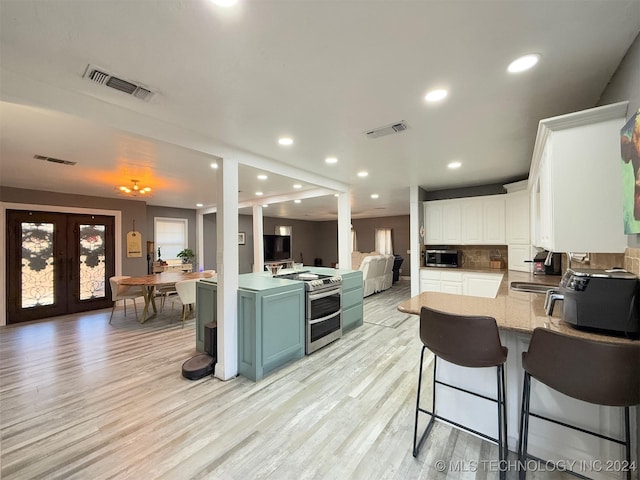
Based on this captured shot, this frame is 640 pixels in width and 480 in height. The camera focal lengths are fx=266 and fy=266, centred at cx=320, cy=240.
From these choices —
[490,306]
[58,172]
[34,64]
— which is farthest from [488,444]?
[58,172]

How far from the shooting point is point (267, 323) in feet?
9.10

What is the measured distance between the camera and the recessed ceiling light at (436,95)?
1863mm

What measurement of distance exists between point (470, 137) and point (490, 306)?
5.61 feet

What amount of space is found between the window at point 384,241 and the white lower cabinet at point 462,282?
5265 mm

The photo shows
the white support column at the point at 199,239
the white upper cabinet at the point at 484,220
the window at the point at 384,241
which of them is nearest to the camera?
the white upper cabinet at the point at 484,220

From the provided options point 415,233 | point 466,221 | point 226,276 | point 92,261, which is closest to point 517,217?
point 466,221

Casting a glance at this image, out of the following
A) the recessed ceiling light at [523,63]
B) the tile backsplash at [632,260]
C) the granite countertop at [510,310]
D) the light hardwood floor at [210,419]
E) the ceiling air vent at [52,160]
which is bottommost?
the light hardwood floor at [210,419]

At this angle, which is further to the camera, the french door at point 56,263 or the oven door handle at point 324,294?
the french door at point 56,263

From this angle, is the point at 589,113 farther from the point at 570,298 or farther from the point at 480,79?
the point at 570,298

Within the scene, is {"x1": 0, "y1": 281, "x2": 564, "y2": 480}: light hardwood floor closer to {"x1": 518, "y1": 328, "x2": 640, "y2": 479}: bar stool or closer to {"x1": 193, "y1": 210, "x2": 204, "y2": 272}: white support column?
{"x1": 518, "y1": 328, "x2": 640, "y2": 479}: bar stool

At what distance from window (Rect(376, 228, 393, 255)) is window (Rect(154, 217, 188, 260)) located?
686 cm

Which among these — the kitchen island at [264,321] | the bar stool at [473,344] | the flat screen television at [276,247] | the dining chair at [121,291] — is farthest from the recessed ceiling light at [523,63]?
the flat screen television at [276,247]

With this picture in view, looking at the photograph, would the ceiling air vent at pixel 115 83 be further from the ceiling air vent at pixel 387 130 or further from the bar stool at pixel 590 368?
the bar stool at pixel 590 368

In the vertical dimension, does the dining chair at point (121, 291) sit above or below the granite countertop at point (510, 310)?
below
